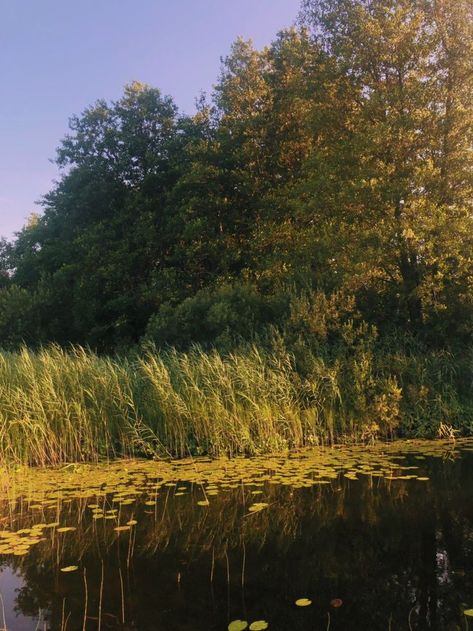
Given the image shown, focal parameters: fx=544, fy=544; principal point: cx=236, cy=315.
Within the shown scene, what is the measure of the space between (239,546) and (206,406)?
393cm

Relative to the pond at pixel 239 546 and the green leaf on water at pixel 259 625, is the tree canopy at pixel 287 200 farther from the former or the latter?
the green leaf on water at pixel 259 625

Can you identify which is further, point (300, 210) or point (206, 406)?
point (300, 210)

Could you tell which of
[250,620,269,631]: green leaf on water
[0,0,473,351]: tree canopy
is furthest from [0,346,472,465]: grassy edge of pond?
[250,620,269,631]: green leaf on water

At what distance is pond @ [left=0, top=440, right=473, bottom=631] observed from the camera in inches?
155

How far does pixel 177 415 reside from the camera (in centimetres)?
891

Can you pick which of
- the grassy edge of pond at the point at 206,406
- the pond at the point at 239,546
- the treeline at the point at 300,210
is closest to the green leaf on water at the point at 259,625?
the pond at the point at 239,546

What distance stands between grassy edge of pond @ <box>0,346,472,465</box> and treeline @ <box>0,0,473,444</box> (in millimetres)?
216

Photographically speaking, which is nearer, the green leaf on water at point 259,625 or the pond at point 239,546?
the green leaf on water at point 259,625

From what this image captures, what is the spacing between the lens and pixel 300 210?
47.6 feet

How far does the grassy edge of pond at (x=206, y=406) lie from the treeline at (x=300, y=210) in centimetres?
22

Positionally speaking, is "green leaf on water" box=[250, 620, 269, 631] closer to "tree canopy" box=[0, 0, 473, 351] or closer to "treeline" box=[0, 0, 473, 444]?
"treeline" box=[0, 0, 473, 444]

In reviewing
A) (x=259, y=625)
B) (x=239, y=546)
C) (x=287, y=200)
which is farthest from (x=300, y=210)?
(x=259, y=625)

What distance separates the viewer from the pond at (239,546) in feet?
Result: 12.9

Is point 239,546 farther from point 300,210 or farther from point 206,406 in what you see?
point 300,210
